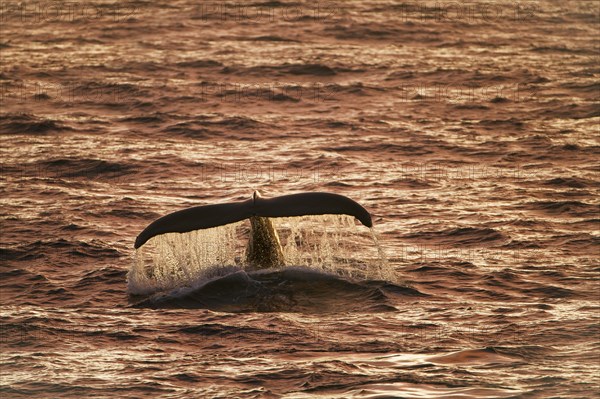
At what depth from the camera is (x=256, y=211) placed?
16406 mm

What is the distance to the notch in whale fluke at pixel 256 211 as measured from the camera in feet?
52.5

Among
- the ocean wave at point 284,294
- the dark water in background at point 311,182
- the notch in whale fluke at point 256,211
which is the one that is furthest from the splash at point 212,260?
the notch in whale fluke at point 256,211

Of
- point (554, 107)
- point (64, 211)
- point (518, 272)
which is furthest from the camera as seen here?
point (554, 107)

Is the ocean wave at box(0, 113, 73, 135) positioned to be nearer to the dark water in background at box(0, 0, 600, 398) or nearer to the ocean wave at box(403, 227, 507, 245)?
the dark water in background at box(0, 0, 600, 398)

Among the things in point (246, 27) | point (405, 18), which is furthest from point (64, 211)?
point (405, 18)

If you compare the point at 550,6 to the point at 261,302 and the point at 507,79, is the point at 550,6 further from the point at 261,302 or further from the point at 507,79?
the point at 261,302

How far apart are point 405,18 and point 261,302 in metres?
24.9

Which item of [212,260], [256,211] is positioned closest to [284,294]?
[256,211]

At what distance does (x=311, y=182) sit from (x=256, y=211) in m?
6.87

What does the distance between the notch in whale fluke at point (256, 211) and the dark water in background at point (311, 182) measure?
97 cm

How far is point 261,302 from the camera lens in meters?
16.2

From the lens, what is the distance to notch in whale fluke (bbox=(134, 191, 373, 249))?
1602 cm

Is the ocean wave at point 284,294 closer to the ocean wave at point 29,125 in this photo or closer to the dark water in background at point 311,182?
the dark water in background at point 311,182

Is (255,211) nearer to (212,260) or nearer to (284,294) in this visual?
(284,294)
